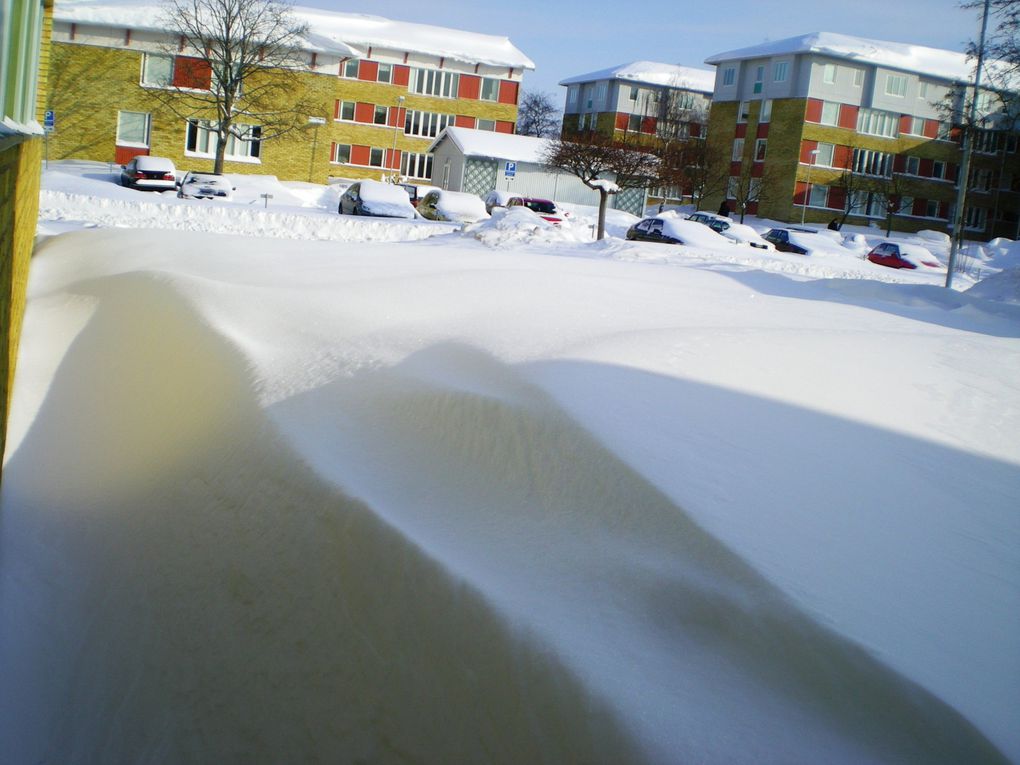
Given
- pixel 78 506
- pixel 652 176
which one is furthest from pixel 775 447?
pixel 652 176

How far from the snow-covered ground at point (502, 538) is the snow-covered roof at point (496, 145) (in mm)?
41348

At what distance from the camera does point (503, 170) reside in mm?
48656

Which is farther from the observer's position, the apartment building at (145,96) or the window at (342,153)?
the window at (342,153)

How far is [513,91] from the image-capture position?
59750 mm

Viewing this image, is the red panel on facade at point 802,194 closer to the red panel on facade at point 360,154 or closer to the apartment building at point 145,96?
the red panel on facade at point 360,154

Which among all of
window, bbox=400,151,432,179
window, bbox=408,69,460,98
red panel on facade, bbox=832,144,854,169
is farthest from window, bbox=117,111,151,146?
red panel on facade, bbox=832,144,854,169

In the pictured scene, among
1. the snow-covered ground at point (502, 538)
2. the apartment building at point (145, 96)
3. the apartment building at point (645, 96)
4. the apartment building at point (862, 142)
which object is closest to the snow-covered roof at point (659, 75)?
the apartment building at point (645, 96)

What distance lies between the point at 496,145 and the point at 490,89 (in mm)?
12677

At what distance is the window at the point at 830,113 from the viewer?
5525cm

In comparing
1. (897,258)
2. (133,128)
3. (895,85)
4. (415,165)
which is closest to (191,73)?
(133,128)

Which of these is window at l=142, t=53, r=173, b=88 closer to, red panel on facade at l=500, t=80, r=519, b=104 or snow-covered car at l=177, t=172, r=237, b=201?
snow-covered car at l=177, t=172, r=237, b=201

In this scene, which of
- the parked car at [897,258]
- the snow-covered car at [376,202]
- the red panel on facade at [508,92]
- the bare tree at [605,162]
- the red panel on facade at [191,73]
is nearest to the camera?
the snow-covered car at [376,202]

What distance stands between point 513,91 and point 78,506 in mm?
57404

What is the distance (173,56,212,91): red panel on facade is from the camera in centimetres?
3978
